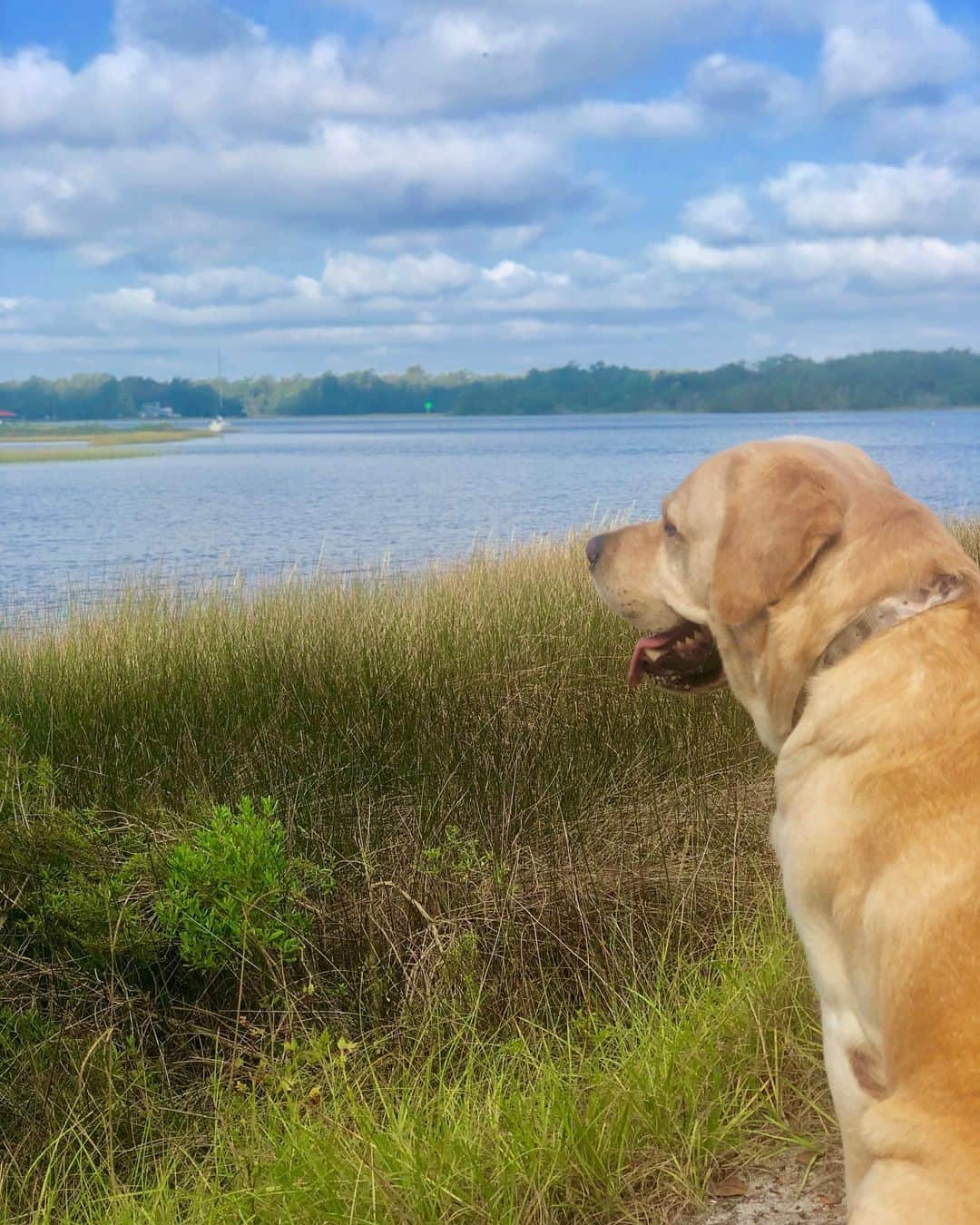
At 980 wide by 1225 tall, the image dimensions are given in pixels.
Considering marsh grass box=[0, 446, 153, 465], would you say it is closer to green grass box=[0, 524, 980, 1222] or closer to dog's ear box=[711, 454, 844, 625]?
green grass box=[0, 524, 980, 1222]

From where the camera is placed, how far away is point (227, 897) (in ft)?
14.9

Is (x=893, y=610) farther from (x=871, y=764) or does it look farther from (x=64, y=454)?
(x=64, y=454)

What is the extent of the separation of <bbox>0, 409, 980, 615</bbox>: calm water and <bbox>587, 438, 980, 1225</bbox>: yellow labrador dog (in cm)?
1041

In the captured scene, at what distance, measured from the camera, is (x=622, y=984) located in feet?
15.7

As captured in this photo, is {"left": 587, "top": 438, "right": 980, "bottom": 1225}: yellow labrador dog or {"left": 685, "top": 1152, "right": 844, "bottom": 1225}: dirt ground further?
{"left": 685, "top": 1152, "right": 844, "bottom": 1225}: dirt ground

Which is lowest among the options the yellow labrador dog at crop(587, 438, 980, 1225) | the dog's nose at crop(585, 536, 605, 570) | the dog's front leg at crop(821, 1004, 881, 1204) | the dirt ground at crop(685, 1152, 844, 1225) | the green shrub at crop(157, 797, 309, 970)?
the dirt ground at crop(685, 1152, 844, 1225)

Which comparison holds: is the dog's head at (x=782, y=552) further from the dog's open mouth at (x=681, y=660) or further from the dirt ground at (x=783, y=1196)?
the dirt ground at (x=783, y=1196)

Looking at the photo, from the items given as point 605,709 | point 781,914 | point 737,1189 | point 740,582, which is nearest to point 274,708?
point 605,709

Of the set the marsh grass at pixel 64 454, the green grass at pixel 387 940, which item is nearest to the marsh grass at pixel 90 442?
the marsh grass at pixel 64 454

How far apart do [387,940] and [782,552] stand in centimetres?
302

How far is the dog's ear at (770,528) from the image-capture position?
7.88 feet

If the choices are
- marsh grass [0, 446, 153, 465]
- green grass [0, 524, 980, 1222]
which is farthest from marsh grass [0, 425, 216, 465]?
green grass [0, 524, 980, 1222]

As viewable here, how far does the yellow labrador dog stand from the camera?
6.59ft

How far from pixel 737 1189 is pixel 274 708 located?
14.9ft
